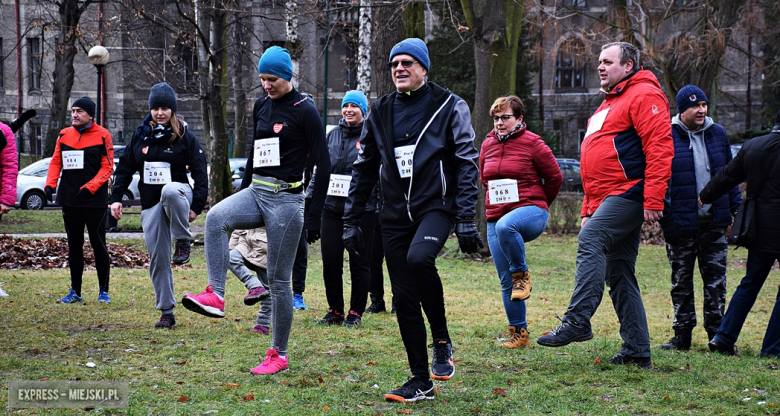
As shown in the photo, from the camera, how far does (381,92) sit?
17.1m

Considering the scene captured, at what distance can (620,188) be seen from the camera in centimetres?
552

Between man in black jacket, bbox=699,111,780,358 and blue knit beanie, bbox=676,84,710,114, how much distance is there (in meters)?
0.53

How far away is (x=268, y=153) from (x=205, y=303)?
1135 millimetres

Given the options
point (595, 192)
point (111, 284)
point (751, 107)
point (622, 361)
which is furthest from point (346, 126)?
point (751, 107)

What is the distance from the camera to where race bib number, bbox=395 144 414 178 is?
4871 mm

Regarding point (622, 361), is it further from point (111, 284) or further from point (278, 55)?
point (111, 284)

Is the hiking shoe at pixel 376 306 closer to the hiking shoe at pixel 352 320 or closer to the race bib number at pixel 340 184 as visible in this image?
the hiking shoe at pixel 352 320

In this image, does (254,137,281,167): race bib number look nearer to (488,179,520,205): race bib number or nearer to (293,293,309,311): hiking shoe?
(488,179,520,205): race bib number

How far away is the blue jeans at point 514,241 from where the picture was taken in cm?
646

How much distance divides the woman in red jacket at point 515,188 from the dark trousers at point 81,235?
4.30 meters

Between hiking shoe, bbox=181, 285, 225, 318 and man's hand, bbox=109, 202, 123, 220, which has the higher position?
man's hand, bbox=109, 202, 123, 220

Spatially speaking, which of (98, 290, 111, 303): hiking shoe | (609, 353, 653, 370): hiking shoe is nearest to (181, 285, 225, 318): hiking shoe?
(609, 353, 653, 370): hiking shoe

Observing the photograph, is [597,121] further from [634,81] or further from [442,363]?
[442,363]

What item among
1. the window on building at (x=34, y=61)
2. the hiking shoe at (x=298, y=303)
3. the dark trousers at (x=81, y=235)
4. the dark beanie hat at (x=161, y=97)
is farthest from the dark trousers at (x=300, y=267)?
the window on building at (x=34, y=61)
